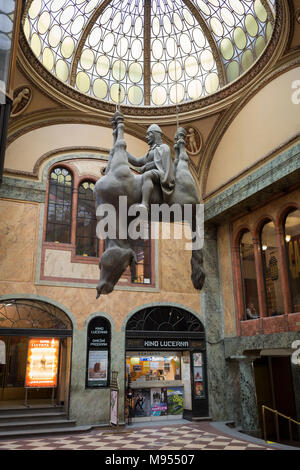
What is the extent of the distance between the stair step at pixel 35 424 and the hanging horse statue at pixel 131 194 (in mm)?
8337

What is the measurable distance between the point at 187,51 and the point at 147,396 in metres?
12.0

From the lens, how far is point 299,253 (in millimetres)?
12656

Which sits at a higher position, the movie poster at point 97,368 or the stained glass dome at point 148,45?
the stained glass dome at point 148,45

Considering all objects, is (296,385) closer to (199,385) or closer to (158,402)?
(199,385)

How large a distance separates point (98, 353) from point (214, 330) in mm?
4185

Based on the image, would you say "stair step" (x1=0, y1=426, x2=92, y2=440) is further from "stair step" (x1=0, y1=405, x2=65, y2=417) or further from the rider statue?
the rider statue

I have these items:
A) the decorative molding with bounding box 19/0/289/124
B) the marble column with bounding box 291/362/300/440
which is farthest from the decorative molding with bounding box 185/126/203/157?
the marble column with bounding box 291/362/300/440

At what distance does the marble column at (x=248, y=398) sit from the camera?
1243 cm

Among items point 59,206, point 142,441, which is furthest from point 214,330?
point 59,206

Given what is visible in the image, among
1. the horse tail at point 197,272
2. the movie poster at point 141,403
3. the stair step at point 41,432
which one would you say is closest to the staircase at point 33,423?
the stair step at point 41,432

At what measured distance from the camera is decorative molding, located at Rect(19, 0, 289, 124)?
38.2 feet

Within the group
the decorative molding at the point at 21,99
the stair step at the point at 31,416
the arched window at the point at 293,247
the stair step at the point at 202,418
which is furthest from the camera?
the stair step at the point at 202,418

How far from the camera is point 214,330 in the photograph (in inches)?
564

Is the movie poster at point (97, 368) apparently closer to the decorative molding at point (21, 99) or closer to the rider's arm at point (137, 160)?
the decorative molding at point (21, 99)
